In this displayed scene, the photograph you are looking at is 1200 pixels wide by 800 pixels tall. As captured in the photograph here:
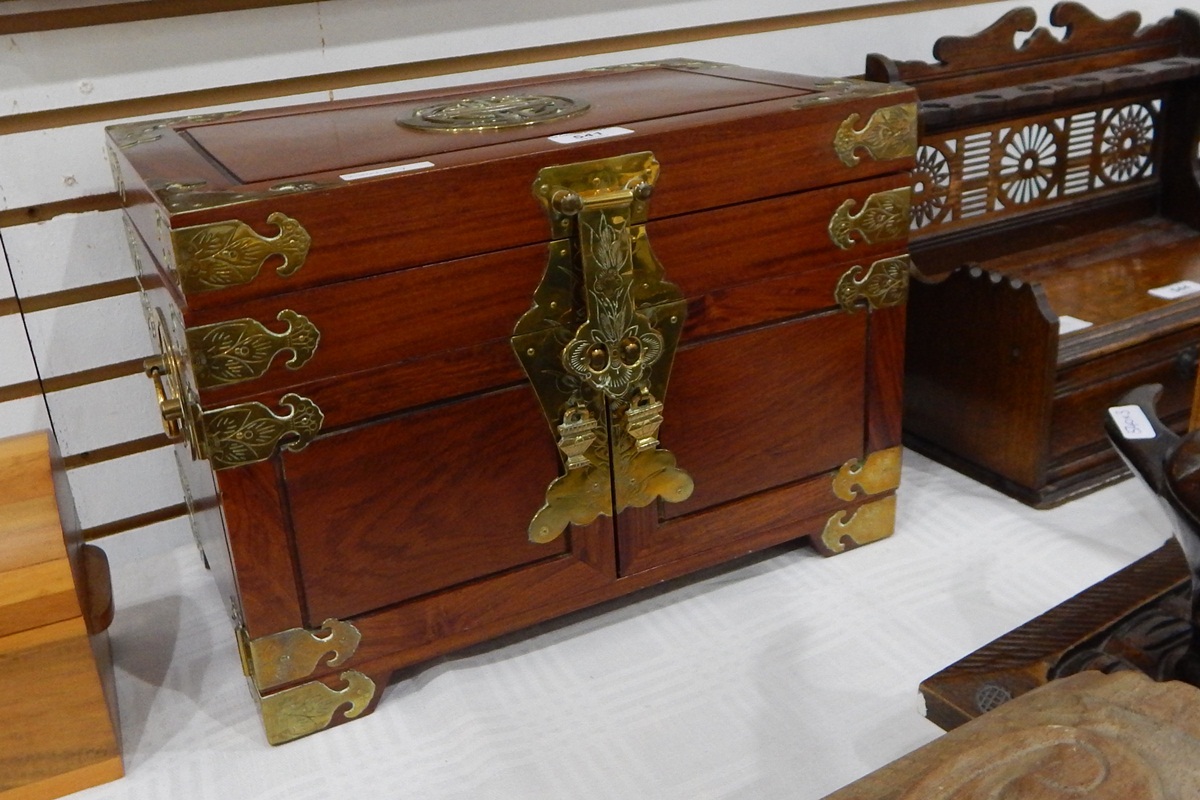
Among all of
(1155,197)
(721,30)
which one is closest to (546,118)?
(721,30)

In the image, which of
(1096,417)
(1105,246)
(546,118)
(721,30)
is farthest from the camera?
(1105,246)

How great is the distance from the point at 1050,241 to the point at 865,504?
857mm

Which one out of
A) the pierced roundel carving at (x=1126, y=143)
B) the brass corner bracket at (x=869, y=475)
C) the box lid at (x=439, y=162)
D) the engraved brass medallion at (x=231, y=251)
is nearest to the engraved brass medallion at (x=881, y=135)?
the box lid at (x=439, y=162)

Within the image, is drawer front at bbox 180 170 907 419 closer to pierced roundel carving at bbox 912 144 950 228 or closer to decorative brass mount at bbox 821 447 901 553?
decorative brass mount at bbox 821 447 901 553

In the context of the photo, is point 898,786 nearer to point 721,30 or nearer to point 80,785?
point 80,785

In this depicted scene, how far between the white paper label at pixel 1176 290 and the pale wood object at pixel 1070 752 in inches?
53.6

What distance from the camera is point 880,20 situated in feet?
6.91

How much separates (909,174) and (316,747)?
Result: 1.06 metres

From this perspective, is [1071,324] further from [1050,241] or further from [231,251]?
[231,251]

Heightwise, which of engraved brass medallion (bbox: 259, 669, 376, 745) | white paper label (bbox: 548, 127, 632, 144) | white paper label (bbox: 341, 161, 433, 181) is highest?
white paper label (bbox: 548, 127, 632, 144)

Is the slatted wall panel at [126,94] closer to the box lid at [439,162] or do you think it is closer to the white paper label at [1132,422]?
the box lid at [439,162]

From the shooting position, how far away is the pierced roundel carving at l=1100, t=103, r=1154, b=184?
2213 millimetres

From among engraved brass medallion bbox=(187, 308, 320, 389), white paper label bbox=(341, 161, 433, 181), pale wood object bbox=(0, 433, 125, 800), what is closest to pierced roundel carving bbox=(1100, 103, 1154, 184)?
white paper label bbox=(341, 161, 433, 181)

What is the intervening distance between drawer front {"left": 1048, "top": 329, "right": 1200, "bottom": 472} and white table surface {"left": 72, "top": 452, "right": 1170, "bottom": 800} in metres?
0.09
